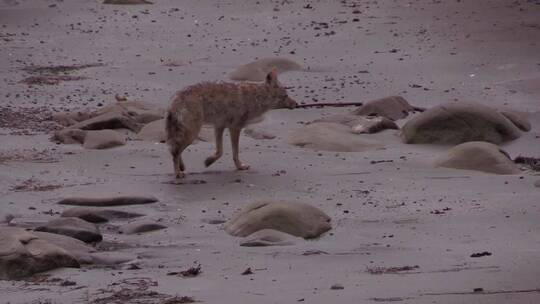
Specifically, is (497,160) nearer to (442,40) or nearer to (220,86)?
(220,86)

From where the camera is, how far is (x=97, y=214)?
32.0 ft

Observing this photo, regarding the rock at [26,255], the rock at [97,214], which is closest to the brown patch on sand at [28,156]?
the rock at [97,214]

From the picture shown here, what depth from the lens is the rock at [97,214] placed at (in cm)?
970

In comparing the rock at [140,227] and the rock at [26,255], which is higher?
the rock at [26,255]

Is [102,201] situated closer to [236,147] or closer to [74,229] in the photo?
[74,229]

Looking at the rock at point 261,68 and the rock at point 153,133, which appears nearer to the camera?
the rock at point 153,133

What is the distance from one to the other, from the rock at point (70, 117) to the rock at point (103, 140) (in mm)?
929

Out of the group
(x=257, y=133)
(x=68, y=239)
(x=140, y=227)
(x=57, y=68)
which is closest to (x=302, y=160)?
(x=257, y=133)

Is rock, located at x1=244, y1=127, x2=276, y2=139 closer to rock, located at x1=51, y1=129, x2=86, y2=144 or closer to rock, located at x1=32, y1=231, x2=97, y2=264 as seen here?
rock, located at x1=51, y1=129, x2=86, y2=144

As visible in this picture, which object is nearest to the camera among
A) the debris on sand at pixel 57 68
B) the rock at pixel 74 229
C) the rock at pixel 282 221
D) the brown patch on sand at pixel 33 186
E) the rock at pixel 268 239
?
the rock at pixel 268 239

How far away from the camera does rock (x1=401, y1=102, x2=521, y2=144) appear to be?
1284 cm

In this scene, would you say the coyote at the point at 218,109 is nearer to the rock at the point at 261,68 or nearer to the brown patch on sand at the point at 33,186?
the brown patch on sand at the point at 33,186

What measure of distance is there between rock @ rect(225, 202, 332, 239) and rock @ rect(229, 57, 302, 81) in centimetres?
657

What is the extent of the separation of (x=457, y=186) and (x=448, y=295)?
386 cm
